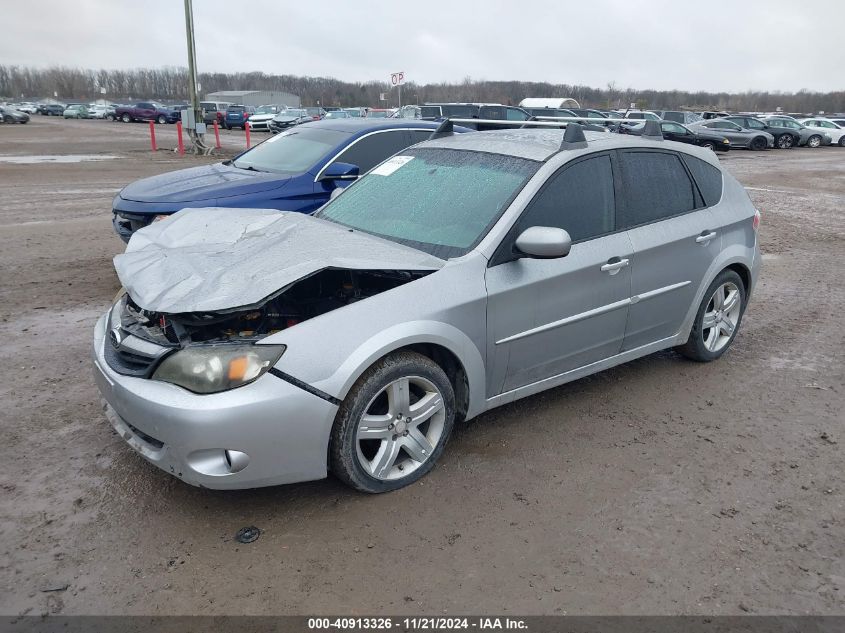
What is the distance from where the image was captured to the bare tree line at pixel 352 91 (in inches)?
3442

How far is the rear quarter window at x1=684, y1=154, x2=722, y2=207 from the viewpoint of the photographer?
4.88 metres

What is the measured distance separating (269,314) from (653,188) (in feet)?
8.72

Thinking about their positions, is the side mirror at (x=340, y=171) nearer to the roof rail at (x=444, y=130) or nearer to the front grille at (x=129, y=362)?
the roof rail at (x=444, y=130)

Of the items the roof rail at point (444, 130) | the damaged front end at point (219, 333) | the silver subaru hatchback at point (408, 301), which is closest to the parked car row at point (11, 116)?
the silver subaru hatchback at point (408, 301)

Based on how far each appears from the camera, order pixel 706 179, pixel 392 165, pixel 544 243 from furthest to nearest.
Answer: pixel 706 179 < pixel 392 165 < pixel 544 243

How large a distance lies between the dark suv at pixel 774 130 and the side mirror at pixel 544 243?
108ft

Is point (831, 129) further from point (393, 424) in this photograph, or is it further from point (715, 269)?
point (393, 424)

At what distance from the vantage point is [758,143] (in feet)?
104

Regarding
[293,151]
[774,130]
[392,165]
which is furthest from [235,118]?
[392,165]

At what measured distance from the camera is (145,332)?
11.2 feet

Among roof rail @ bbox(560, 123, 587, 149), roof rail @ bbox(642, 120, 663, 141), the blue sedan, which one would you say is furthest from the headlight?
the blue sedan

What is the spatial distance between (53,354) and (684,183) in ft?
15.7

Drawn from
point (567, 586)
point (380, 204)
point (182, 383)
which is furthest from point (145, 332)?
point (567, 586)

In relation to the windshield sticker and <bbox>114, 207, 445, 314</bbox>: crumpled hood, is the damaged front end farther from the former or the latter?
the windshield sticker
